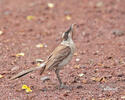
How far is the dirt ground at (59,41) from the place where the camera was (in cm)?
699

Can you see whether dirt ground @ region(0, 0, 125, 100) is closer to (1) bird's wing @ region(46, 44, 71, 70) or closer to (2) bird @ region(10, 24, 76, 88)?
(2) bird @ region(10, 24, 76, 88)

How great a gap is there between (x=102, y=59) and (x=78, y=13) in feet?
13.6

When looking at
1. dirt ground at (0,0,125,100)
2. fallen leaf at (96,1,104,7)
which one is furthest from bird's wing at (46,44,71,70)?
fallen leaf at (96,1,104,7)

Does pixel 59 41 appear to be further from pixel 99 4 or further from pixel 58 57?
pixel 99 4

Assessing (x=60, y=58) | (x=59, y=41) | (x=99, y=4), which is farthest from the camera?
(x=99, y=4)

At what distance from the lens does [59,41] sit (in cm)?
1043

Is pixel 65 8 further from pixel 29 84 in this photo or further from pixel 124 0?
pixel 29 84

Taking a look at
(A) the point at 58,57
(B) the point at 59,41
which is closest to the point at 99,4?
(B) the point at 59,41

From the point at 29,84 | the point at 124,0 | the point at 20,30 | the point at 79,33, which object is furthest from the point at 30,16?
the point at 29,84

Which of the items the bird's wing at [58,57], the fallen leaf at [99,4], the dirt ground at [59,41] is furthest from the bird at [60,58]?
the fallen leaf at [99,4]

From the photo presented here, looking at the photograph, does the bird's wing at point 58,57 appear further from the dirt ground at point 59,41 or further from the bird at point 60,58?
the dirt ground at point 59,41

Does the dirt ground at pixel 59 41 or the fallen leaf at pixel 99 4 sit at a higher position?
the fallen leaf at pixel 99 4

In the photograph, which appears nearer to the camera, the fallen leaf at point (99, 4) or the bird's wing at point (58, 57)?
the bird's wing at point (58, 57)

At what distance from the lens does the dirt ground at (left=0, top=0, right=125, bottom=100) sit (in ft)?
22.9
